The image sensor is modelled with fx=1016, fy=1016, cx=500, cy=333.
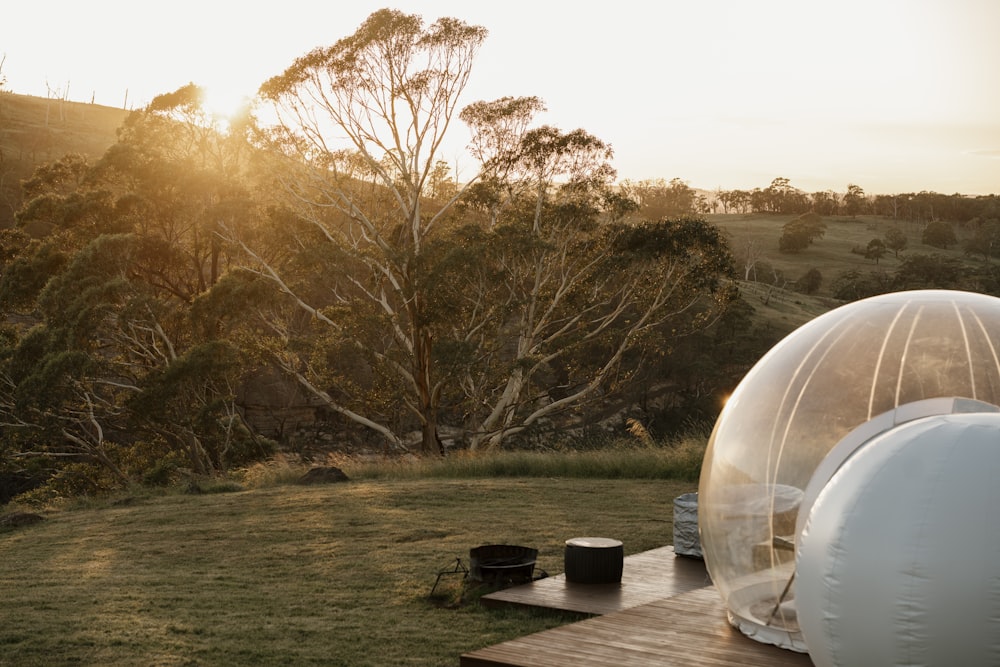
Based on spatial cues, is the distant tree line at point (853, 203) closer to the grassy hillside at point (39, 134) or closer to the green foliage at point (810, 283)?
the green foliage at point (810, 283)

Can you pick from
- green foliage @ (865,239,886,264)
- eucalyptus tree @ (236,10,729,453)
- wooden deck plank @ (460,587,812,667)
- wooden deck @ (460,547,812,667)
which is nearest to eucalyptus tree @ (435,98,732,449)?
eucalyptus tree @ (236,10,729,453)

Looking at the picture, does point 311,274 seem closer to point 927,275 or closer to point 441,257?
point 441,257

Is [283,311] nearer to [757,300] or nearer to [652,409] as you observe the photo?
[652,409]

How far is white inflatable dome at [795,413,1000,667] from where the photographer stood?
4277 mm

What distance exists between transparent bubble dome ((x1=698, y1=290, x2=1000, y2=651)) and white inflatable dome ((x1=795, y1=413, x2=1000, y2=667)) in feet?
3.52

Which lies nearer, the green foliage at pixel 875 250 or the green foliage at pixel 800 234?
the green foliage at pixel 875 250

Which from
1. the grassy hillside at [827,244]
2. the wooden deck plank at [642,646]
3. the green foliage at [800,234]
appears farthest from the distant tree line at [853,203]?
the wooden deck plank at [642,646]

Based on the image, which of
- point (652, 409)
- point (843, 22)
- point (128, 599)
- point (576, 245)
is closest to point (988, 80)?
point (843, 22)

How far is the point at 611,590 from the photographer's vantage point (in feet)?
25.8

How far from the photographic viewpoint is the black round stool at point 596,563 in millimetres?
8055

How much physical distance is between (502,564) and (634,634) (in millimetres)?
2536

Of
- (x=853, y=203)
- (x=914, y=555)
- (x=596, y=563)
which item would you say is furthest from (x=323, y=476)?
(x=853, y=203)

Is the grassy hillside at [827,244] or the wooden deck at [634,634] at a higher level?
the grassy hillside at [827,244]

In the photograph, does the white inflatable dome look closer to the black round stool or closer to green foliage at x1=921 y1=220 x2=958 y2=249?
the black round stool
